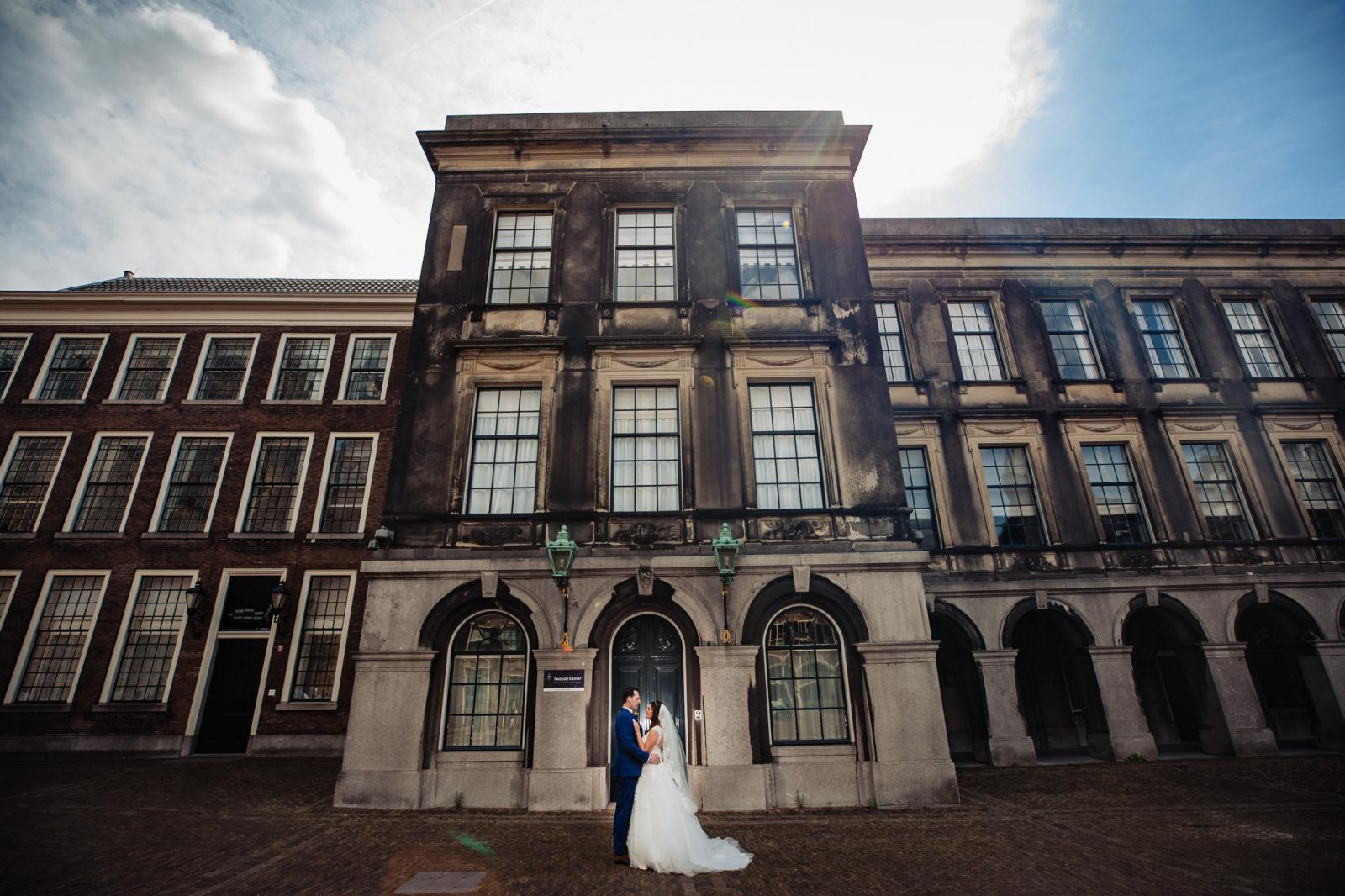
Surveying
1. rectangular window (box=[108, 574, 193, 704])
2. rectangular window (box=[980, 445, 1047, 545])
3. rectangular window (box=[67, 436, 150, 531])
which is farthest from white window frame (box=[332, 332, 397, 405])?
rectangular window (box=[980, 445, 1047, 545])

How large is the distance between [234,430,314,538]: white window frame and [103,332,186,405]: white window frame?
396 cm

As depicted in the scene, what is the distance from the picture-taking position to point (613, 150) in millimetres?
13945

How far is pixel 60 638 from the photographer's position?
17016mm

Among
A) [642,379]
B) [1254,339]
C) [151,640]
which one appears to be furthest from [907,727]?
[151,640]

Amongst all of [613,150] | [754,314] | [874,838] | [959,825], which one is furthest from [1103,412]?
[613,150]

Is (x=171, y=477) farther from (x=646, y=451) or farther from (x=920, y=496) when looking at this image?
(x=920, y=496)

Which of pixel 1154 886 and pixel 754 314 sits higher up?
pixel 754 314

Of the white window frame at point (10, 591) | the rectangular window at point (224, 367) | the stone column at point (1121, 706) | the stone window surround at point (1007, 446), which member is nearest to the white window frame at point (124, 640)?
the white window frame at point (10, 591)

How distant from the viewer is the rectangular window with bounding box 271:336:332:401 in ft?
64.2

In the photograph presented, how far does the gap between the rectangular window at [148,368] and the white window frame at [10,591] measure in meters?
5.98

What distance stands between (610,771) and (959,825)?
228 inches

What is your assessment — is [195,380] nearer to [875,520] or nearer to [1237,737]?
[875,520]

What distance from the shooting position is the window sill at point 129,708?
1623cm

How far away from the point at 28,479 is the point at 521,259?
1896 cm
